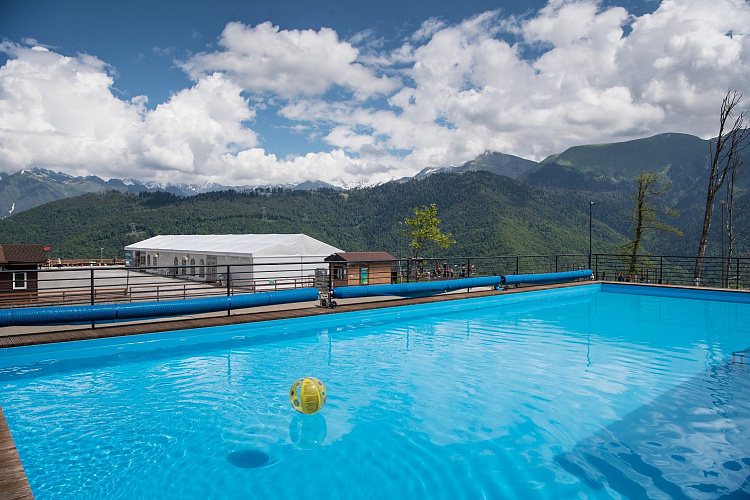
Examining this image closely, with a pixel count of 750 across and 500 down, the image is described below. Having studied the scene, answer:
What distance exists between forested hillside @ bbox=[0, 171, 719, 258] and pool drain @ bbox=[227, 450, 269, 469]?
66.3 metres

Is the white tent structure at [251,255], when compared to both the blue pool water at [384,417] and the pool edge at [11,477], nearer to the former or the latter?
the blue pool water at [384,417]

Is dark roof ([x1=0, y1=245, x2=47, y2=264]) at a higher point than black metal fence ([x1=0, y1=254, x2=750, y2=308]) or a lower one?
higher

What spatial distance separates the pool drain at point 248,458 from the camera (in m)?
3.45

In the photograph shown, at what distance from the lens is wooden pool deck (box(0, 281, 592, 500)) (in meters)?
2.41

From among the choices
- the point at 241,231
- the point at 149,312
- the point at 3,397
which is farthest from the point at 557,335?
the point at 241,231

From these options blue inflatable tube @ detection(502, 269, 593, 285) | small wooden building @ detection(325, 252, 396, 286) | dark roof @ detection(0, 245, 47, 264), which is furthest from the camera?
dark roof @ detection(0, 245, 47, 264)

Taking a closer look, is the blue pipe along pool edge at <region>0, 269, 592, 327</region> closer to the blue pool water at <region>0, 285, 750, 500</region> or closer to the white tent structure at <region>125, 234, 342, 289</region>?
the blue pool water at <region>0, 285, 750, 500</region>

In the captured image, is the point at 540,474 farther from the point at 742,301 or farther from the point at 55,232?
the point at 55,232

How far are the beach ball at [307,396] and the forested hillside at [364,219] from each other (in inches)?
2580

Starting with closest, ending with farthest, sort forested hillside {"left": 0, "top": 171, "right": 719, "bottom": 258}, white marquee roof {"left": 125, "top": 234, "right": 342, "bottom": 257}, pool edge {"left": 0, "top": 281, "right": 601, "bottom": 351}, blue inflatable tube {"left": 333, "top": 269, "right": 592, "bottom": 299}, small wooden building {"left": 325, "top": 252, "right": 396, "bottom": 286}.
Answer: pool edge {"left": 0, "top": 281, "right": 601, "bottom": 351}
blue inflatable tube {"left": 333, "top": 269, "right": 592, "bottom": 299}
small wooden building {"left": 325, "top": 252, "right": 396, "bottom": 286}
white marquee roof {"left": 125, "top": 234, "right": 342, "bottom": 257}
forested hillside {"left": 0, "top": 171, "right": 719, "bottom": 258}

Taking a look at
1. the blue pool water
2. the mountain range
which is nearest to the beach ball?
the blue pool water

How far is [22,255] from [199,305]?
61.9ft

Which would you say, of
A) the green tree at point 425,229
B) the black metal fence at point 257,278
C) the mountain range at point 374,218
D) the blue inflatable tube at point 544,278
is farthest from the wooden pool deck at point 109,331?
the mountain range at point 374,218

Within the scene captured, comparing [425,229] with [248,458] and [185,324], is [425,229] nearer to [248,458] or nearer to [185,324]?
[185,324]
